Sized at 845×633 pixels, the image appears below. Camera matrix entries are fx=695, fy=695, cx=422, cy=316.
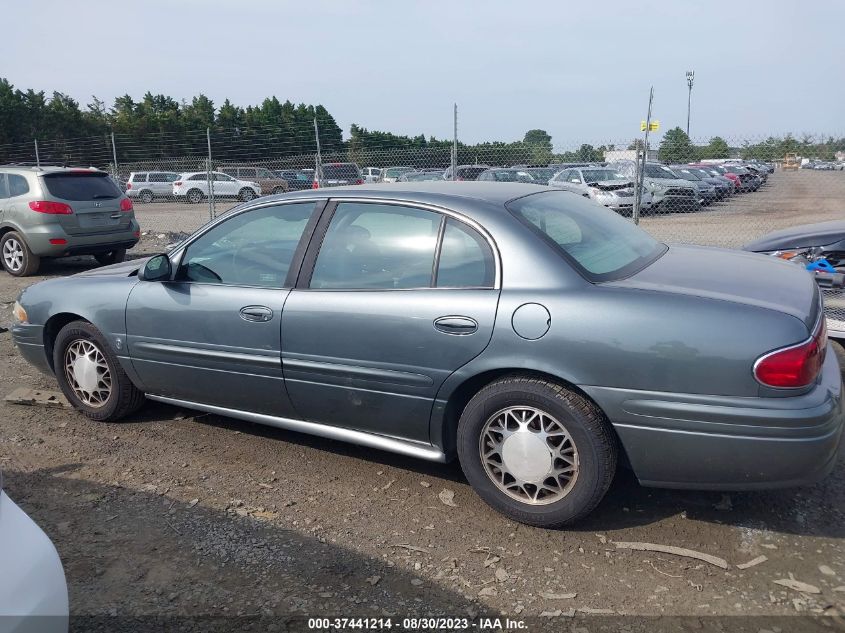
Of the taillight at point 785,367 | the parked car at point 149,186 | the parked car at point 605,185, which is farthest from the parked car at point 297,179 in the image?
the taillight at point 785,367

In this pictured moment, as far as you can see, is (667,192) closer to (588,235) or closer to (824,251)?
(824,251)

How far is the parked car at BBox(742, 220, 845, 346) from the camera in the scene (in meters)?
4.95

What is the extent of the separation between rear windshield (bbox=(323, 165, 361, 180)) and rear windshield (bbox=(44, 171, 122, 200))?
9.15 m

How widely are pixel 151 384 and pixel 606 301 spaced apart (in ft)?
9.17

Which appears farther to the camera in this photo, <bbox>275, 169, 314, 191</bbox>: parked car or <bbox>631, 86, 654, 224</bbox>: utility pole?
<bbox>275, 169, 314, 191</bbox>: parked car

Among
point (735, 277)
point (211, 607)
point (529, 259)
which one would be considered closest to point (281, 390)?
point (211, 607)

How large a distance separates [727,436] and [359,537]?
1.65 meters

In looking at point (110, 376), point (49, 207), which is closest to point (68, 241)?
point (49, 207)

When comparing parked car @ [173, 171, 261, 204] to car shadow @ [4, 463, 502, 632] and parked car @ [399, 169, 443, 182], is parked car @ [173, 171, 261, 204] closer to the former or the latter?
parked car @ [399, 169, 443, 182]

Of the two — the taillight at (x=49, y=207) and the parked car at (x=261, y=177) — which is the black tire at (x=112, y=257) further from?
the parked car at (x=261, y=177)

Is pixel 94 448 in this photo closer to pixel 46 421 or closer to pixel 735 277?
pixel 46 421

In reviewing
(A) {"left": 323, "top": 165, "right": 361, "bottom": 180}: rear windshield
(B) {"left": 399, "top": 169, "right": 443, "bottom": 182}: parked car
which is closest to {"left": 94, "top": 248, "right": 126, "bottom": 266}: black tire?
(B) {"left": 399, "top": 169, "right": 443, "bottom": 182}: parked car

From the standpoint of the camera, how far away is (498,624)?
8.48 feet

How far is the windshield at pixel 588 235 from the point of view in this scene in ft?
10.7
